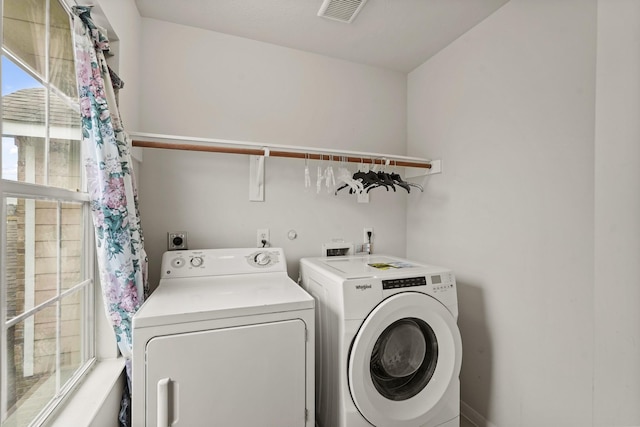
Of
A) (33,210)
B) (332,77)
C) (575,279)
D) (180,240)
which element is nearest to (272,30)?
(332,77)

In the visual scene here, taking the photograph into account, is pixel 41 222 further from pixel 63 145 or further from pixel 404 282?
pixel 404 282

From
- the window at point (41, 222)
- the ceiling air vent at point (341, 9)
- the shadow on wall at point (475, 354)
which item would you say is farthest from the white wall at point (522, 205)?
the window at point (41, 222)

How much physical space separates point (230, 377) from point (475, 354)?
1.52 metres

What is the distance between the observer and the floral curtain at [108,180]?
3.48 ft

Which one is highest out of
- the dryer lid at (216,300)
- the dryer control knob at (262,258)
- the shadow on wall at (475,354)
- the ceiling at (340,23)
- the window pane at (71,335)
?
the ceiling at (340,23)

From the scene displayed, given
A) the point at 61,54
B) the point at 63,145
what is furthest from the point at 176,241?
the point at 61,54

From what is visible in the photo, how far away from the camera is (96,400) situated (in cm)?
106

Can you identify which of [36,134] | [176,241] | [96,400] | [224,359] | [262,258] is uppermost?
[36,134]

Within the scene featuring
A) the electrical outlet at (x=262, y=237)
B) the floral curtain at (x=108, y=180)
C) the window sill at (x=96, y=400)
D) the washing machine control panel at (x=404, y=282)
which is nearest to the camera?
the window sill at (x=96, y=400)

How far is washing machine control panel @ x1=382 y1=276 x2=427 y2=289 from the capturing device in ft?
4.58

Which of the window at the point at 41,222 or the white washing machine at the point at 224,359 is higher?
the window at the point at 41,222

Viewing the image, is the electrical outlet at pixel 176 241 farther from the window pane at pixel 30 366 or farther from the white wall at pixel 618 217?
the white wall at pixel 618 217

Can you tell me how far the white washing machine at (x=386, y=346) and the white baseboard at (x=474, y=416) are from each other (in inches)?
13.3

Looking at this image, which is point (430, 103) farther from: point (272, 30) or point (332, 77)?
point (272, 30)
